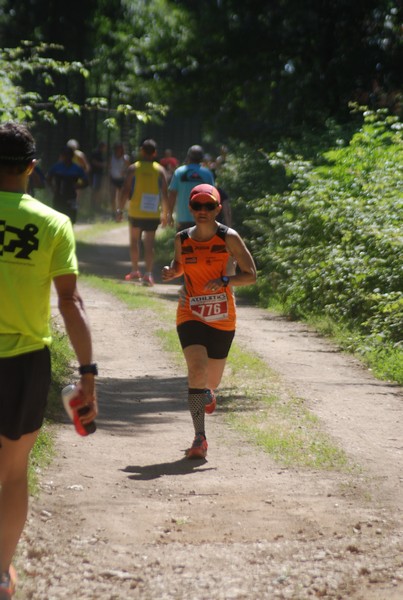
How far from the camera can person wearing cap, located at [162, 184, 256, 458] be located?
7895 millimetres

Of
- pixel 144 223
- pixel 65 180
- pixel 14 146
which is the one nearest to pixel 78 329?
pixel 14 146

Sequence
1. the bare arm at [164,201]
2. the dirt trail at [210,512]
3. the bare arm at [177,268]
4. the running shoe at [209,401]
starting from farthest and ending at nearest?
1. the bare arm at [164,201]
2. the running shoe at [209,401]
3. the bare arm at [177,268]
4. the dirt trail at [210,512]

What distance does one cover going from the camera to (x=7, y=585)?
470 centimetres

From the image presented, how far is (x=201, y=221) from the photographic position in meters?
7.92

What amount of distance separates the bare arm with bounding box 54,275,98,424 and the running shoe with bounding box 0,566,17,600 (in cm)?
66

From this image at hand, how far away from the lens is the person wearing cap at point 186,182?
15.7 m

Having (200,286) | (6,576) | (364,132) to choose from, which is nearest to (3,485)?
(6,576)

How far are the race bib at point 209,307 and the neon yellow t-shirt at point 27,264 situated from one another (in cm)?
336

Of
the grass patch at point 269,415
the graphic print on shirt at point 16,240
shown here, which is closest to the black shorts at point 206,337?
the grass patch at point 269,415

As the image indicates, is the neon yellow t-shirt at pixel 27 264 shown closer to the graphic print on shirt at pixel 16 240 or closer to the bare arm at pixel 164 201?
the graphic print on shirt at pixel 16 240

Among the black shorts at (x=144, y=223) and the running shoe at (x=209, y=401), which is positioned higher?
the running shoe at (x=209, y=401)

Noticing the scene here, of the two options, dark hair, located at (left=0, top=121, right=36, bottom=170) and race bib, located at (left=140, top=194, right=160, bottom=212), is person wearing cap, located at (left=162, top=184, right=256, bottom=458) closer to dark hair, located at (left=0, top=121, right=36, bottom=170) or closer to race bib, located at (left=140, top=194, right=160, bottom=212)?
dark hair, located at (left=0, top=121, right=36, bottom=170)

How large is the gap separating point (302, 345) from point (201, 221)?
5.60 meters

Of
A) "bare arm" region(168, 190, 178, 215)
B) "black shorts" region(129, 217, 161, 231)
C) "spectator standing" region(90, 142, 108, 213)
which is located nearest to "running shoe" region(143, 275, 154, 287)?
"black shorts" region(129, 217, 161, 231)
